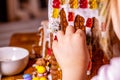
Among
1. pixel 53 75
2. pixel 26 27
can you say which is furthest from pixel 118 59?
pixel 26 27

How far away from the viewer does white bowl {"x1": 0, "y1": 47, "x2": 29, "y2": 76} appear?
31.2 inches

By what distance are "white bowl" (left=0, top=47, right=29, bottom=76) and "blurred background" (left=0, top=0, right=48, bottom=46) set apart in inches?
71.5

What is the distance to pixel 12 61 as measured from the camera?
0.79 m

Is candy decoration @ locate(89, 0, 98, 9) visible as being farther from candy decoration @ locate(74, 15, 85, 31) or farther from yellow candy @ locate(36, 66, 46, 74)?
Result: yellow candy @ locate(36, 66, 46, 74)

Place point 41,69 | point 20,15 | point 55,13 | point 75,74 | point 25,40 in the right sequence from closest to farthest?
1. point 75,74
2. point 55,13
3. point 41,69
4. point 25,40
5. point 20,15

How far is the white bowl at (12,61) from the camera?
0.79m

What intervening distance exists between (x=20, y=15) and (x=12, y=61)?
2.04m

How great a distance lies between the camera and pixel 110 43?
0.62 metres

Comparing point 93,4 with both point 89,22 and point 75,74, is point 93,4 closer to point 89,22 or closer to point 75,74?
point 89,22

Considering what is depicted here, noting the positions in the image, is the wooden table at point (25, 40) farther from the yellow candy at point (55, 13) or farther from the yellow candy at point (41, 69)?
the yellow candy at point (55, 13)

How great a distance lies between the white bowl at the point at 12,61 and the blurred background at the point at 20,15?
182 centimetres

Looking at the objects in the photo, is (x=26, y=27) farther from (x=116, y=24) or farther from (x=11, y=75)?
(x=116, y=24)

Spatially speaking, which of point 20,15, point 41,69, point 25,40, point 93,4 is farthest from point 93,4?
point 20,15

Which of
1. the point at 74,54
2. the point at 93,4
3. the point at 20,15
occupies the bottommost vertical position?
the point at 20,15
